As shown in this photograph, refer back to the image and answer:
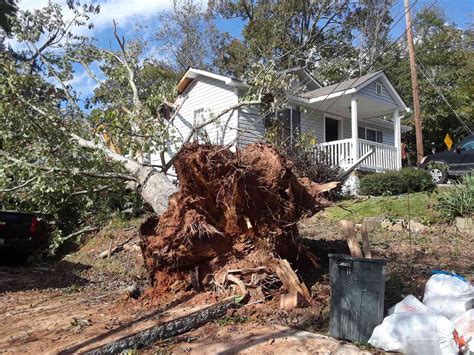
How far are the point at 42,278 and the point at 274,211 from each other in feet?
17.4

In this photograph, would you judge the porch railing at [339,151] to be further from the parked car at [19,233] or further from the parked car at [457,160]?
the parked car at [19,233]

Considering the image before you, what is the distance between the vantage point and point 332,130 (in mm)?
21500

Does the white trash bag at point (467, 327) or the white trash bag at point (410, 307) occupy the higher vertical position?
the white trash bag at point (410, 307)

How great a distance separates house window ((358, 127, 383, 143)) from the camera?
71.9ft

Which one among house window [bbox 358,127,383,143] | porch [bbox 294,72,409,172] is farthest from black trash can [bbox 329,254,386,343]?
house window [bbox 358,127,383,143]

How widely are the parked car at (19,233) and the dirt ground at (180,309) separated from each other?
92 cm

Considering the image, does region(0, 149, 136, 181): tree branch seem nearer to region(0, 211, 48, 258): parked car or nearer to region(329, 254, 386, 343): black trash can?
region(0, 211, 48, 258): parked car

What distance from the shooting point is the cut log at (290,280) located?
5207 mm

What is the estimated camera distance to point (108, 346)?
14.0 ft

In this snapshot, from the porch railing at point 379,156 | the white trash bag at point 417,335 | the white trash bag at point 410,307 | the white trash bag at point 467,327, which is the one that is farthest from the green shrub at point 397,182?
the white trash bag at point 417,335

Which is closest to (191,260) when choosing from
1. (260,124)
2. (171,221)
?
(171,221)

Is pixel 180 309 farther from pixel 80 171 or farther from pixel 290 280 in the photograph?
pixel 80 171

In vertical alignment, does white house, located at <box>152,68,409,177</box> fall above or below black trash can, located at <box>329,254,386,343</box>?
above

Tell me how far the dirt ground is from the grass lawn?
78 centimetres
